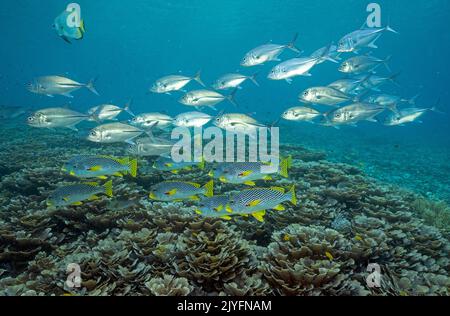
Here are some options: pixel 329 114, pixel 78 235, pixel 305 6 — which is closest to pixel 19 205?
pixel 78 235

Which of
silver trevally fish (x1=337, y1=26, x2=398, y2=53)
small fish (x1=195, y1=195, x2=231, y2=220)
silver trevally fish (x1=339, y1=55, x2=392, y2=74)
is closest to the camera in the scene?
small fish (x1=195, y1=195, x2=231, y2=220)

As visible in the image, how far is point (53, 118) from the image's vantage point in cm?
648

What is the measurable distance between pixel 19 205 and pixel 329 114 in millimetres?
7607

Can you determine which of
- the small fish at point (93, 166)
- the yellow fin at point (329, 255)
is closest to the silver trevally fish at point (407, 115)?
the yellow fin at point (329, 255)

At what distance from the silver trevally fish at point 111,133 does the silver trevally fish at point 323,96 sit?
463 centimetres

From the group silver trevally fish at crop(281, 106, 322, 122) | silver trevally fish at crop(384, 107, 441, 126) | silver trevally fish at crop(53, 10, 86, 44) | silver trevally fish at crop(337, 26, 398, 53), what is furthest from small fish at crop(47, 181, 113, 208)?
silver trevally fish at crop(384, 107, 441, 126)

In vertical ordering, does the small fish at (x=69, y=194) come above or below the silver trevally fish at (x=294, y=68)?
below

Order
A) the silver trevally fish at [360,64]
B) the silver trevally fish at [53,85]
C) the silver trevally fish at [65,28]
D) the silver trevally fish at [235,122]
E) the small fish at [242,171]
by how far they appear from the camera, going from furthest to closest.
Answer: the silver trevally fish at [360,64]
the silver trevally fish at [53,85]
the silver trevally fish at [235,122]
the silver trevally fish at [65,28]
the small fish at [242,171]

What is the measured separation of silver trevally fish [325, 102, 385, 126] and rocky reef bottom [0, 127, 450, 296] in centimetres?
203

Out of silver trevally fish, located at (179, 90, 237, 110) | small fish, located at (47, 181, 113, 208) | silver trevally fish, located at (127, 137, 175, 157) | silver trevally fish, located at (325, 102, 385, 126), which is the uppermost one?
silver trevally fish, located at (179, 90, 237, 110)

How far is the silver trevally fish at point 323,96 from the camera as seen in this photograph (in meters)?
7.39

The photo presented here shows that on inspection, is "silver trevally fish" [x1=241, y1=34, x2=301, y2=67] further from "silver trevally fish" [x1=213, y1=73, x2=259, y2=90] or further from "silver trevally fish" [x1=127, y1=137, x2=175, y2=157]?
"silver trevally fish" [x1=127, y1=137, x2=175, y2=157]

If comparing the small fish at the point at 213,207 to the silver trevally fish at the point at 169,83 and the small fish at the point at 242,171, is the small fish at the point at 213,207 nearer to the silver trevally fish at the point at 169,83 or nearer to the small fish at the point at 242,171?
the small fish at the point at 242,171

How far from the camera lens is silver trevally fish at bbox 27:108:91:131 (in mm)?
6305
